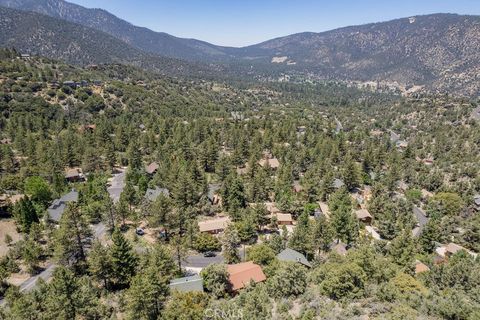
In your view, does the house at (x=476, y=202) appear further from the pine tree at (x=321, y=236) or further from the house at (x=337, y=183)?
the pine tree at (x=321, y=236)

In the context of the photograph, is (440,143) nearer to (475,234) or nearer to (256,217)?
(475,234)

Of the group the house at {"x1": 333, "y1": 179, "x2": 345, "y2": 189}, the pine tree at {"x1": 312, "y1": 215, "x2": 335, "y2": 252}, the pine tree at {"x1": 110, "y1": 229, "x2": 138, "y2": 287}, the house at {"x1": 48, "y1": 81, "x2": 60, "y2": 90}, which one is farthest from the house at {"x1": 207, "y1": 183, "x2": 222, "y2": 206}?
the house at {"x1": 48, "y1": 81, "x2": 60, "y2": 90}

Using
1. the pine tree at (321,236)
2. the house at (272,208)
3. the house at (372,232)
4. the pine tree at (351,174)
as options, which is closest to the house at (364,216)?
the house at (372,232)

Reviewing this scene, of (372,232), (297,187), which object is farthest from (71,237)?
(372,232)

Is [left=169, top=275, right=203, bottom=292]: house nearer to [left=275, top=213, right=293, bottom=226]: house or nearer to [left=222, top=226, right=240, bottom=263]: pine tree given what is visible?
[left=222, top=226, right=240, bottom=263]: pine tree

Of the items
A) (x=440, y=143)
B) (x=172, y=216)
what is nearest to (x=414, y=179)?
(x=440, y=143)

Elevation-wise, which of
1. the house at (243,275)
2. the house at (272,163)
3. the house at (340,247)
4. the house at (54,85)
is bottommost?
the house at (340,247)
